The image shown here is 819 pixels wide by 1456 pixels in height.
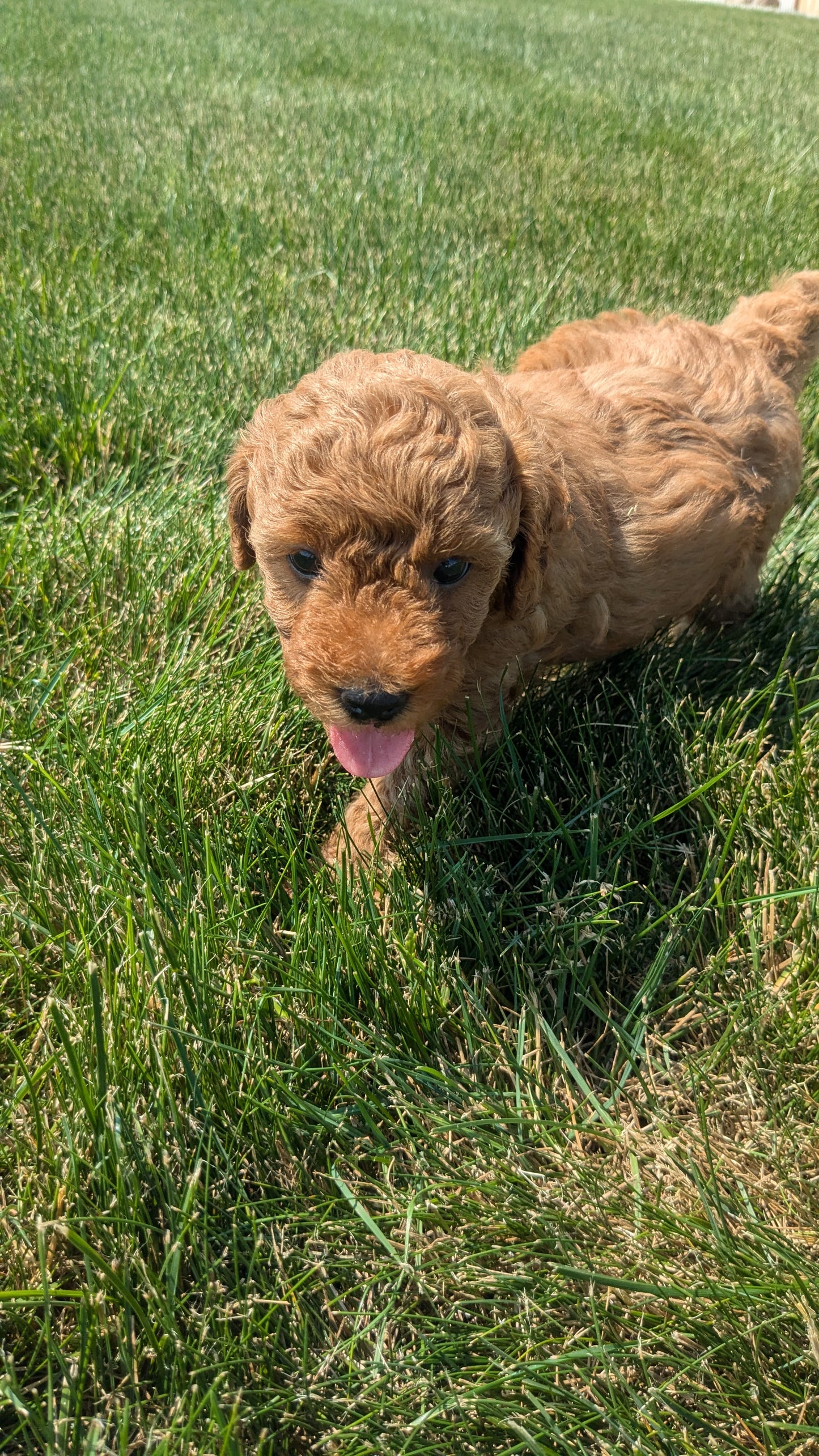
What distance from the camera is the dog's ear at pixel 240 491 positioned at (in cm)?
219

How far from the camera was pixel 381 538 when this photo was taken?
5.98 feet

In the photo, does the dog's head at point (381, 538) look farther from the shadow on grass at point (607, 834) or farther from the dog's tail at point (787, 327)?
the dog's tail at point (787, 327)

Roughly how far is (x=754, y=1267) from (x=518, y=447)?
5.26 feet

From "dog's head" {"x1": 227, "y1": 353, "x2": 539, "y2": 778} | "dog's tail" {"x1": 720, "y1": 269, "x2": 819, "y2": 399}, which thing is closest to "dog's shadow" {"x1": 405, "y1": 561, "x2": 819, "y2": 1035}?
"dog's head" {"x1": 227, "y1": 353, "x2": 539, "y2": 778}

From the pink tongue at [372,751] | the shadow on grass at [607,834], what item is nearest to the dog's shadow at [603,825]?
the shadow on grass at [607,834]

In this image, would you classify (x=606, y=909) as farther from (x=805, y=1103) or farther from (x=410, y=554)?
(x=410, y=554)

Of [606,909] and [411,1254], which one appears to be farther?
[606,909]

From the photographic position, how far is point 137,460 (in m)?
3.32

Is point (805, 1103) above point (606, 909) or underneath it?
underneath

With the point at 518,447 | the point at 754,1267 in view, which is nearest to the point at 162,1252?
the point at 754,1267

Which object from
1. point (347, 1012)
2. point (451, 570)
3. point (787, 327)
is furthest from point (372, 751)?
point (787, 327)

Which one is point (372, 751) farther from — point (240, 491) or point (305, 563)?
point (240, 491)

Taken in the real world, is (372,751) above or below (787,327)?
below

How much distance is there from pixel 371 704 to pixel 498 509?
0.50m
